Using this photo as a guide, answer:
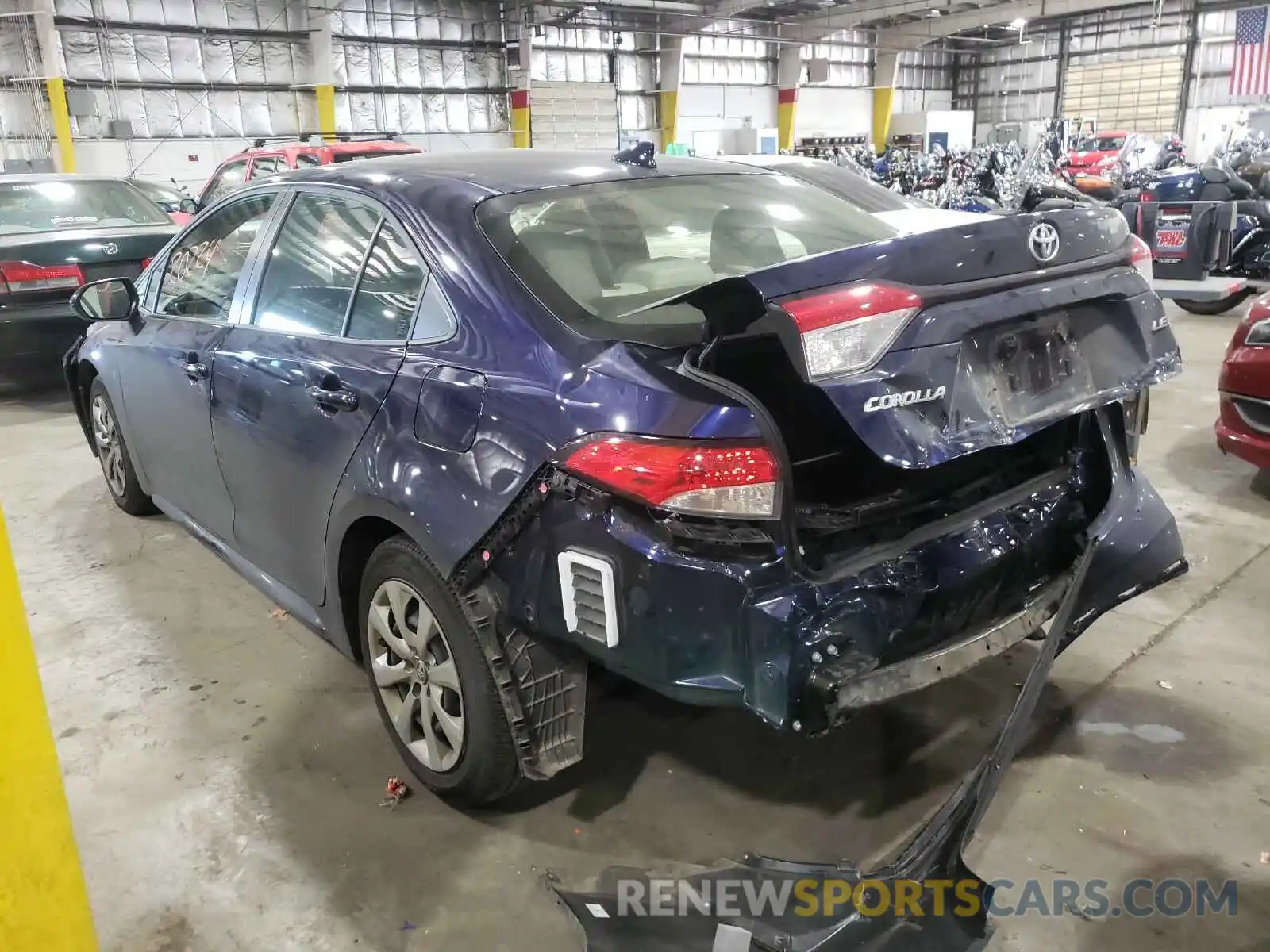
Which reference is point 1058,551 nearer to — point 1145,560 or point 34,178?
point 1145,560

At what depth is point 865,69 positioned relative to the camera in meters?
30.1

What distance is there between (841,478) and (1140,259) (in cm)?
93

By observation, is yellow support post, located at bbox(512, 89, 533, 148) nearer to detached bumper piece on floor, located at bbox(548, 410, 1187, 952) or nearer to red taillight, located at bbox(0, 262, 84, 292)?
red taillight, located at bbox(0, 262, 84, 292)

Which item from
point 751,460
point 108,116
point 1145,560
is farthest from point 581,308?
point 108,116

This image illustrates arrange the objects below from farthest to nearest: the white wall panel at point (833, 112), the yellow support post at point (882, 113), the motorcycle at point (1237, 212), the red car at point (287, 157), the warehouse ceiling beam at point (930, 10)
Answer: the yellow support post at point (882, 113), the white wall panel at point (833, 112), the warehouse ceiling beam at point (930, 10), the red car at point (287, 157), the motorcycle at point (1237, 212)

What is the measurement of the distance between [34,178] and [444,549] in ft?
22.7

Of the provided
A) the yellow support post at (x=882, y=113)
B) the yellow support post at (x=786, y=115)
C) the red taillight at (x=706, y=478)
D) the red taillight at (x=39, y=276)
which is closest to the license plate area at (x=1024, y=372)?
the red taillight at (x=706, y=478)

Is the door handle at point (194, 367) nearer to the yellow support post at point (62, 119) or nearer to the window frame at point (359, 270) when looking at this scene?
the window frame at point (359, 270)

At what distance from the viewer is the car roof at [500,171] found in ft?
7.66

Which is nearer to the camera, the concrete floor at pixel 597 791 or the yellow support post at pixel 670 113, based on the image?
the concrete floor at pixel 597 791

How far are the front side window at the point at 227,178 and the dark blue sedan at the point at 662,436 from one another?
8.64 metres

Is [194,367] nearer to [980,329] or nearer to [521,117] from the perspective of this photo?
[980,329]

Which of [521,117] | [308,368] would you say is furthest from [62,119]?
[308,368]

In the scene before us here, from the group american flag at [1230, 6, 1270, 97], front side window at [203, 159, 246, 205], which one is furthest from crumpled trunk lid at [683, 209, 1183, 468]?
american flag at [1230, 6, 1270, 97]
